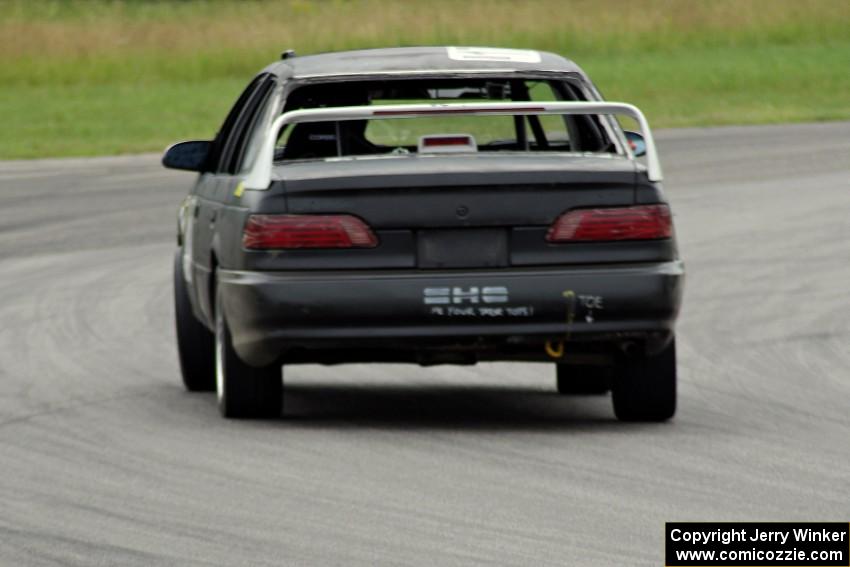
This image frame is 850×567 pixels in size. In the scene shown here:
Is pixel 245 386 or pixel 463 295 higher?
pixel 463 295

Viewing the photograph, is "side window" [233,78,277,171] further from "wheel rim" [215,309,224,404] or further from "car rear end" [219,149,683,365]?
"car rear end" [219,149,683,365]

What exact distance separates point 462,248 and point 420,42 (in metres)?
36.3

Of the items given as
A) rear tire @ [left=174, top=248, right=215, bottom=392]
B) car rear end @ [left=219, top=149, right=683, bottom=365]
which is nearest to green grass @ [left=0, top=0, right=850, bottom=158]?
rear tire @ [left=174, top=248, right=215, bottom=392]

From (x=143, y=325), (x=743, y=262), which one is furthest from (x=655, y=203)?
(x=743, y=262)

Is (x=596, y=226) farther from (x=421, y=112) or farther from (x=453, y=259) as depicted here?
(x=421, y=112)

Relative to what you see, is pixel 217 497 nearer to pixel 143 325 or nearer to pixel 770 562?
pixel 770 562

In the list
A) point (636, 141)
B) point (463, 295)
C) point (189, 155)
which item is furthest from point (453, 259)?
point (189, 155)

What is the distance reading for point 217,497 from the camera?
25.2 ft

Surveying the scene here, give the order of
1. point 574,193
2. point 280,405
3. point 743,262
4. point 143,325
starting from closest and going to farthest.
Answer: point 574,193
point 280,405
point 143,325
point 743,262

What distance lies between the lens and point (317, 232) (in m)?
8.91

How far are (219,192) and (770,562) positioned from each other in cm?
398

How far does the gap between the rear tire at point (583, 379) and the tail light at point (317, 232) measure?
2.13 meters

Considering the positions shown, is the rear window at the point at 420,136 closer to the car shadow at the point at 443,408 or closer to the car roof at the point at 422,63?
the car roof at the point at 422,63

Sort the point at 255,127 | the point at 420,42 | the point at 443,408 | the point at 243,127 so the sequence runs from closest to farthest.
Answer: the point at 255,127, the point at 443,408, the point at 243,127, the point at 420,42
